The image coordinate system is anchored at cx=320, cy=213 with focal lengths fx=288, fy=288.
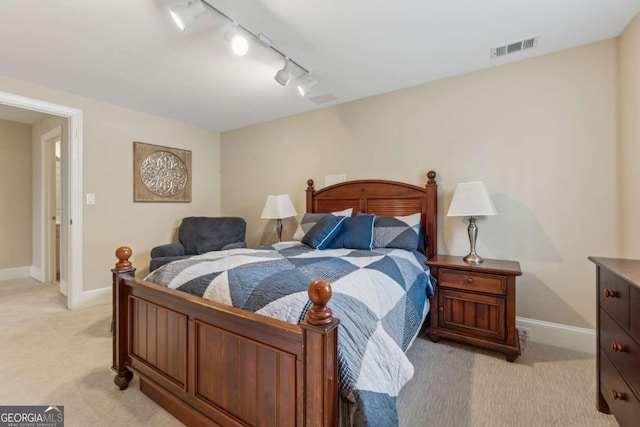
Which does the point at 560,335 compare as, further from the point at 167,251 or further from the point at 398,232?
the point at 167,251

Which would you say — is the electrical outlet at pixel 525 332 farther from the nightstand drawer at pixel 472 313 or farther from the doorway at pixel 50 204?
the doorway at pixel 50 204

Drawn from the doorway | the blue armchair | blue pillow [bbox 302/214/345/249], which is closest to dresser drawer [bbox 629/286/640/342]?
blue pillow [bbox 302/214/345/249]

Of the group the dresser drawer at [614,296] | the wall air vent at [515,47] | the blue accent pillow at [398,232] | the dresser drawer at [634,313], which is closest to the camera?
the dresser drawer at [634,313]

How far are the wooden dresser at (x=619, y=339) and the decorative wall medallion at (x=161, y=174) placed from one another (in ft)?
13.9

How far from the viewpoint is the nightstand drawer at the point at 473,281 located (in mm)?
2039

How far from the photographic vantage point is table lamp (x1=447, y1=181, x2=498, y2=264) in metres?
2.21

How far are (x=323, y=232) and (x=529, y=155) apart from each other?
180 centimetres

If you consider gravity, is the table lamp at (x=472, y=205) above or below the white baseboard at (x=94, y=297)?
above

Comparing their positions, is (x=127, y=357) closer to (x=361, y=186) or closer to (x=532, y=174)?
(x=361, y=186)

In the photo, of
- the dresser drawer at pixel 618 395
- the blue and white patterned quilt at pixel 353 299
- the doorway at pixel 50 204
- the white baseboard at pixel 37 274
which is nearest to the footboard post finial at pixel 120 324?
the blue and white patterned quilt at pixel 353 299

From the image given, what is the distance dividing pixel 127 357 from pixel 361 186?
242 centimetres

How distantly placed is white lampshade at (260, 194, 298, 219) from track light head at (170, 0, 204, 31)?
6.55 feet

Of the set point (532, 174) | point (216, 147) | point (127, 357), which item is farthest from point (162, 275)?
point (216, 147)

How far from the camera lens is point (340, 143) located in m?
3.35
